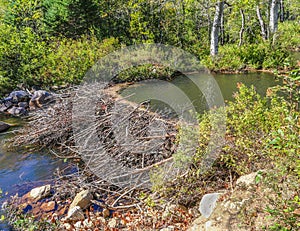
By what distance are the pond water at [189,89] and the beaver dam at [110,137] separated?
55.1 inches

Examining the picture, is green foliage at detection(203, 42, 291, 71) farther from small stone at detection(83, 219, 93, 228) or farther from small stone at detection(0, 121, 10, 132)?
small stone at detection(83, 219, 93, 228)

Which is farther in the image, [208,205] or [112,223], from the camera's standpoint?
[112,223]

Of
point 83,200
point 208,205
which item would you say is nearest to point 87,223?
point 83,200

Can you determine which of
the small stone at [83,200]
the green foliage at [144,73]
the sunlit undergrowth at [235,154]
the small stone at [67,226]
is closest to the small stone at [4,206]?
the small stone at [83,200]

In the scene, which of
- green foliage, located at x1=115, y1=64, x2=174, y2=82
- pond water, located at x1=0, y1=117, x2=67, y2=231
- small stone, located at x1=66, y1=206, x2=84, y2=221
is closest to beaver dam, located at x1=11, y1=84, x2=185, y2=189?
pond water, located at x1=0, y1=117, x2=67, y2=231

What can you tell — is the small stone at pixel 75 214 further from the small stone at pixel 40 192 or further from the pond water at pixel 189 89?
the pond water at pixel 189 89

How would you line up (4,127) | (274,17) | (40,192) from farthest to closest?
(274,17), (4,127), (40,192)

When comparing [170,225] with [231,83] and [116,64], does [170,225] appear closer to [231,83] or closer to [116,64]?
[231,83]

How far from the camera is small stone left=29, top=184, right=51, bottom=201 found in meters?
4.72

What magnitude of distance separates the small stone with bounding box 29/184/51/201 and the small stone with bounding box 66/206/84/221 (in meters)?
0.80

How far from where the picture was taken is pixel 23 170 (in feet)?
18.8

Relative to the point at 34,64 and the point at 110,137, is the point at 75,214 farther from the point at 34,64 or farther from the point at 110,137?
the point at 34,64

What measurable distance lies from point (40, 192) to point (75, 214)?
39.0 inches

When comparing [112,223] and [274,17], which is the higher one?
[274,17]
